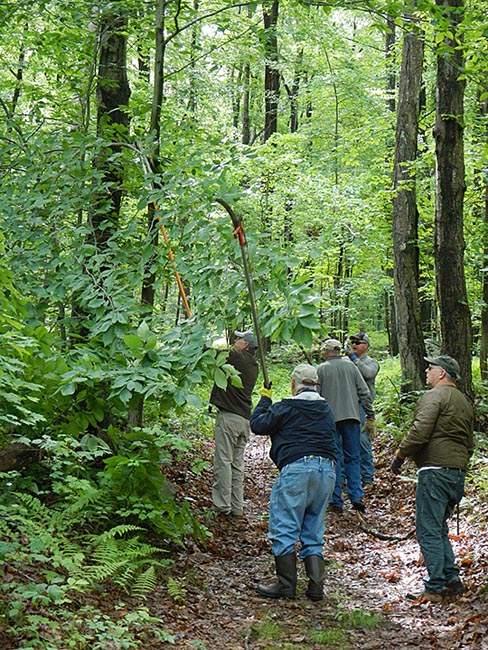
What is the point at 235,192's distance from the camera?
5.50 metres

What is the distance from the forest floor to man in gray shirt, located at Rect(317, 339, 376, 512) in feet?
1.06

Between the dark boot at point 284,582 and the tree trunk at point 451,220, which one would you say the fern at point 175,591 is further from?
the tree trunk at point 451,220

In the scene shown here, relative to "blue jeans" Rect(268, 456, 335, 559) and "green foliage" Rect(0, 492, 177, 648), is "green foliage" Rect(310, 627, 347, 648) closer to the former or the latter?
"blue jeans" Rect(268, 456, 335, 559)

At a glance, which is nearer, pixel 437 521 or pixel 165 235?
pixel 165 235

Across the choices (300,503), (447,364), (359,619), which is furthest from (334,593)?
(447,364)

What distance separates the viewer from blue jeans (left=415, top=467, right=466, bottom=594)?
5977mm

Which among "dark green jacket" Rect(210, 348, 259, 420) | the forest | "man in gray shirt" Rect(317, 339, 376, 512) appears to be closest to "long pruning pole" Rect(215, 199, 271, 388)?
the forest

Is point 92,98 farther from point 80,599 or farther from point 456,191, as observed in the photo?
point 80,599

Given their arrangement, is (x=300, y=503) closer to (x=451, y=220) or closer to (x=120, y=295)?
(x=120, y=295)

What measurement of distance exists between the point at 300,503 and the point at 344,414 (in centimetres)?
312

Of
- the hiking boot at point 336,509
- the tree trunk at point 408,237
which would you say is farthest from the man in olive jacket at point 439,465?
the tree trunk at point 408,237

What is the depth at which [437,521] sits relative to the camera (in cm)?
607

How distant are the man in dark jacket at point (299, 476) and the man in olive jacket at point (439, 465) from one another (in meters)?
0.79

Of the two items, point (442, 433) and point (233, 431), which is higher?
point (442, 433)
